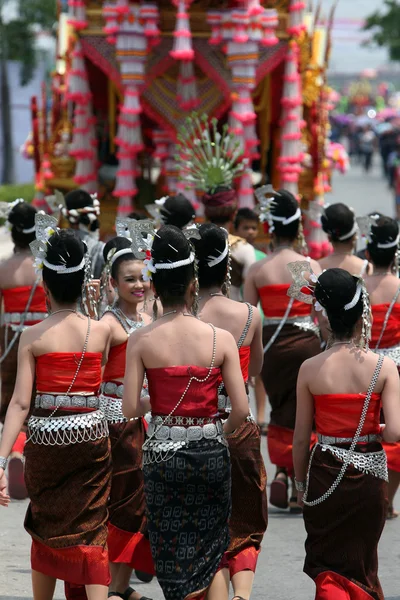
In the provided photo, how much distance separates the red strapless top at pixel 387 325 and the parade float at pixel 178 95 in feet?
16.5

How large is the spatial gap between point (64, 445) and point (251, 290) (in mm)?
2707

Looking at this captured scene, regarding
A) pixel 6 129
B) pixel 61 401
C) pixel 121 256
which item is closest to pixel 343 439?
pixel 61 401

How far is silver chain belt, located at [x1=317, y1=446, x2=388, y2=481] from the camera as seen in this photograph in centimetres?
533

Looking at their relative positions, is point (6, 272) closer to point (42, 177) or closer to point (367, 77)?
point (42, 177)

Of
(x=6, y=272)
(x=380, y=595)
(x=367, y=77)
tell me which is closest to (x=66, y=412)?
(x=380, y=595)

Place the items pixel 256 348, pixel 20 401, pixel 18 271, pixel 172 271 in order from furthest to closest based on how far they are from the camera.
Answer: pixel 18 271 → pixel 256 348 → pixel 20 401 → pixel 172 271

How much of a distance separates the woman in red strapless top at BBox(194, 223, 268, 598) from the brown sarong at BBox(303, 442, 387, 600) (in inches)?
24.6

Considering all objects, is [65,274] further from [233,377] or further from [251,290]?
[251,290]

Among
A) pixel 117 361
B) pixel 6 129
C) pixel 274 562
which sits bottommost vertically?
pixel 6 129

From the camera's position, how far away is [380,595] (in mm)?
5379

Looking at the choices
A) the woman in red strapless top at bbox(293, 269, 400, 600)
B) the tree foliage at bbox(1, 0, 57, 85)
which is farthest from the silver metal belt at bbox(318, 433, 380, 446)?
the tree foliage at bbox(1, 0, 57, 85)

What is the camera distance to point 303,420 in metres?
5.42

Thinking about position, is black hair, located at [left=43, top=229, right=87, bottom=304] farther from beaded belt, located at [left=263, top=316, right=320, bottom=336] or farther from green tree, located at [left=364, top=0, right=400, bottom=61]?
green tree, located at [left=364, top=0, right=400, bottom=61]

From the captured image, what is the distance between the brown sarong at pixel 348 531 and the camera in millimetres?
5316
